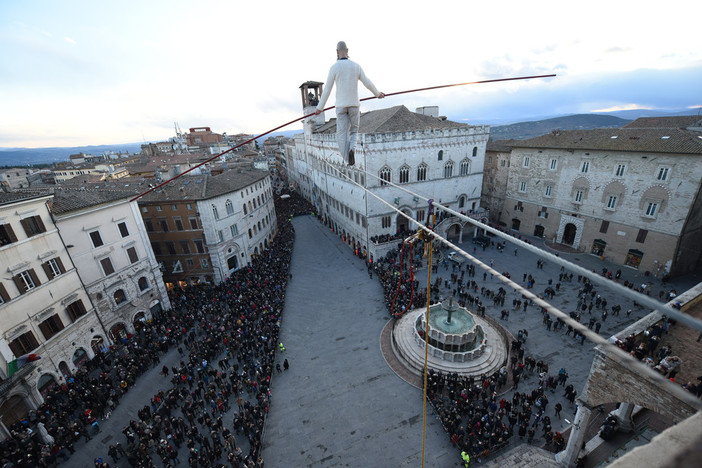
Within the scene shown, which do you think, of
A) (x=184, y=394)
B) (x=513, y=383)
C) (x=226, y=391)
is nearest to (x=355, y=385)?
(x=226, y=391)

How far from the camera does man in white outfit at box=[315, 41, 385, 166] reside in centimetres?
857

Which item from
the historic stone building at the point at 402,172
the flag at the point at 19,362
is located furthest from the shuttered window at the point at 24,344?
the historic stone building at the point at 402,172

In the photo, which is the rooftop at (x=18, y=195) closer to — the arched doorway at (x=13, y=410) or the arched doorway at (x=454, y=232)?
the arched doorway at (x=13, y=410)

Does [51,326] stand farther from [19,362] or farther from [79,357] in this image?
[79,357]

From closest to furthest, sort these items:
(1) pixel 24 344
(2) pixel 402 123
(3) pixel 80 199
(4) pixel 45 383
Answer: (1) pixel 24 344 < (4) pixel 45 383 < (3) pixel 80 199 < (2) pixel 402 123

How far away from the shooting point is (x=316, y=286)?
30859 mm

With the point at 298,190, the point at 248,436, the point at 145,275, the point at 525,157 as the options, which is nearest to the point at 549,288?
the point at 525,157

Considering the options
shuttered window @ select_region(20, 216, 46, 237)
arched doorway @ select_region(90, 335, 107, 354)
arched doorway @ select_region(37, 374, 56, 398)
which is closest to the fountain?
arched doorway @ select_region(90, 335, 107, 354)

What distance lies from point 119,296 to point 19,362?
24.1 feet

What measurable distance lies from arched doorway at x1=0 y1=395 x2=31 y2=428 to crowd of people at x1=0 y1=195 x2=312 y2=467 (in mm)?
430

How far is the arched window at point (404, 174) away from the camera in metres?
34.5

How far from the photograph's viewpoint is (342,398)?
17.9 m

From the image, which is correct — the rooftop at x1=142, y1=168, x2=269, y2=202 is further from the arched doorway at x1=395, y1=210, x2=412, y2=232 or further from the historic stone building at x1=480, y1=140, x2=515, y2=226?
the historic stone building at x1=480, y1=140, x2=515, y2=226

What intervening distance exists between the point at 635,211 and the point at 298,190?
202 feet
